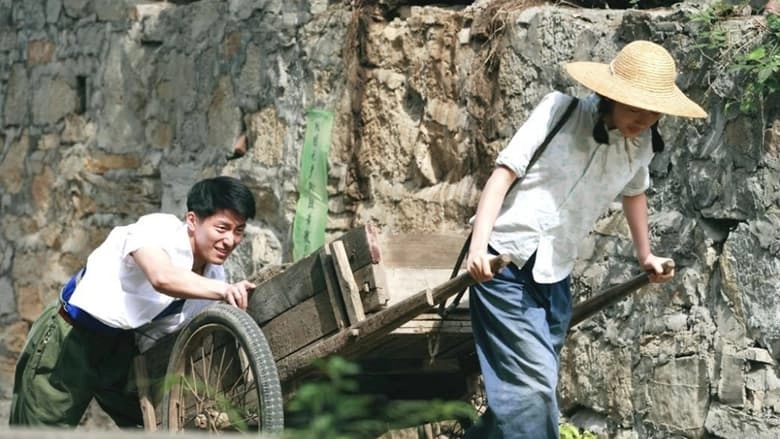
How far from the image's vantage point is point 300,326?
14.8ft

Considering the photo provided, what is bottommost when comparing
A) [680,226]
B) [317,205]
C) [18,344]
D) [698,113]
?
[18,344]

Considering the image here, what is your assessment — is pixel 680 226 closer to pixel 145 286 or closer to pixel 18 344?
pixel 145 286

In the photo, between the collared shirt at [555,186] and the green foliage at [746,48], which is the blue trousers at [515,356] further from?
the green foliage at [746,48]

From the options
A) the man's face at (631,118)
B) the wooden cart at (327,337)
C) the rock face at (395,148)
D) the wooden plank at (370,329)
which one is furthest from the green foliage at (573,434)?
the man's face at (631,118)

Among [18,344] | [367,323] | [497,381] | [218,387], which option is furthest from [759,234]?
[18,344]

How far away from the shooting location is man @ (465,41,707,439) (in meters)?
4.29

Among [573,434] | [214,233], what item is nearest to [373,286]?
[214,233]

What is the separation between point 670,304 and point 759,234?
0.41 metres

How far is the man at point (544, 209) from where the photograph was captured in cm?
429

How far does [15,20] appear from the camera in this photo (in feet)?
28.5

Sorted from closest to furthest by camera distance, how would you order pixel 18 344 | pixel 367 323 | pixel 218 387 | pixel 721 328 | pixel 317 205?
pixel 367 323 < pixel 218 387 < pixel 721 328 < pixel 317 205 < pixel 18 344

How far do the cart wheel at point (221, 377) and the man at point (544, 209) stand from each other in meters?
0.63

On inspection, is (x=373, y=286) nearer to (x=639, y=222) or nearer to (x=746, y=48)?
(x=639, y=222)

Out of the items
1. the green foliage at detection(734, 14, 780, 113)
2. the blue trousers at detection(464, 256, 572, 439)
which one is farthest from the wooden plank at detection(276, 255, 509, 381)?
the green foliage at detection(734, 14, 780, 113)
